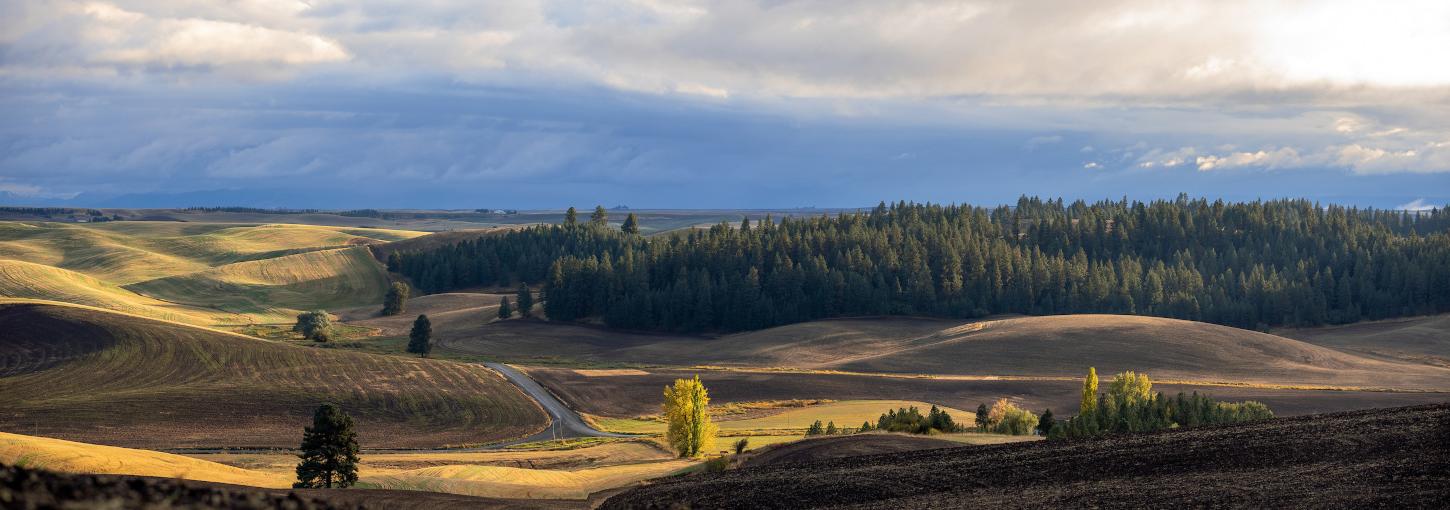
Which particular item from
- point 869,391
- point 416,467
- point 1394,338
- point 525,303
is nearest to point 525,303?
point 525,303

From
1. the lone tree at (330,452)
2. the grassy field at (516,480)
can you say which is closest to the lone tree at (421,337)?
the grassy field at (516,480)

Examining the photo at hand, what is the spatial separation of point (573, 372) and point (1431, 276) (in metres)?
132

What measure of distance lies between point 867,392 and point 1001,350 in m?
27.2

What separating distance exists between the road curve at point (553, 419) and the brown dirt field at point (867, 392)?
135cm

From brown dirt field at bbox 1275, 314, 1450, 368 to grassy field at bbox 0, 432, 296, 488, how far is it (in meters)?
122

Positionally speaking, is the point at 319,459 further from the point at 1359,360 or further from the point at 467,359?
the point at 1359,360

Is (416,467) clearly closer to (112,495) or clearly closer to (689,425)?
(689,425)

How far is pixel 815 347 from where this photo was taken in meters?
136

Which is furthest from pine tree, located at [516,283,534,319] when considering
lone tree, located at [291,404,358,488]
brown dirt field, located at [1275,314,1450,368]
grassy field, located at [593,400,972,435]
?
lone tree, located at [291,404,358,488]

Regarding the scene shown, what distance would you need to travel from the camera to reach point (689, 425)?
67.6 m

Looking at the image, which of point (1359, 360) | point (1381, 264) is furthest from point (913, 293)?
point (1381, 264)

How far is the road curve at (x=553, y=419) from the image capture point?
7975 centimetres

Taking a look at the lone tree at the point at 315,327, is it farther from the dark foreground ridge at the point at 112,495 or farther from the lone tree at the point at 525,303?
the dark foreground ridge at the point at 112,495

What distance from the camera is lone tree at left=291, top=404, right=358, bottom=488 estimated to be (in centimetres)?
4516
